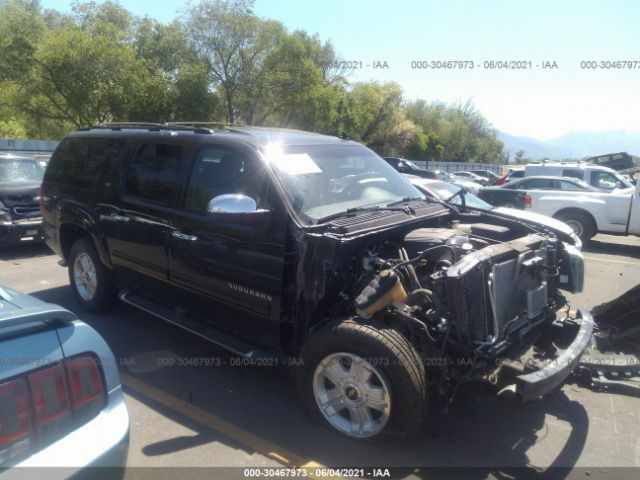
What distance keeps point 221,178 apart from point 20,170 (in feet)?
25.2

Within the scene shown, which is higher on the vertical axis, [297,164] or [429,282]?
[297,164]

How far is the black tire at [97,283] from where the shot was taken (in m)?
5.27

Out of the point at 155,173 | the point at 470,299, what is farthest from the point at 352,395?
the point at 155,173

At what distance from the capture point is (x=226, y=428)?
346cm

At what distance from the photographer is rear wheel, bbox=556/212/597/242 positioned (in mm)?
11016

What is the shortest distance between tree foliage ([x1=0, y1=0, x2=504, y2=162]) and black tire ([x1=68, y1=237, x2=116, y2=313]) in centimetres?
2118

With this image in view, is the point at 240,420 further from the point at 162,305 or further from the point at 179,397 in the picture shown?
the point at 162,305

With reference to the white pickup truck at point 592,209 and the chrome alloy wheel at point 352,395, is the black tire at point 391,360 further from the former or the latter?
the white pickup truck at point 592,209

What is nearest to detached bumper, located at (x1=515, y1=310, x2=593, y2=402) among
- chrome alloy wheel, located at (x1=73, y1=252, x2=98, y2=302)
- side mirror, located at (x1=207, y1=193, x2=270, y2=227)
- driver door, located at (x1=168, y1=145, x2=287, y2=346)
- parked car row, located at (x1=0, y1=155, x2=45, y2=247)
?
driver door, located at (x1=168, y1=145, x2=287, y2=346)

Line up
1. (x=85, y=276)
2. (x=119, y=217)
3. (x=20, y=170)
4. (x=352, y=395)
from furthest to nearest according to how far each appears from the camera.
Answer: (x=20, y=170), (x=85, y=276), (x=119, y=217), (x=352, y=395)

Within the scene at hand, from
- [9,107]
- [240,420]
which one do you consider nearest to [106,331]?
[240,420]

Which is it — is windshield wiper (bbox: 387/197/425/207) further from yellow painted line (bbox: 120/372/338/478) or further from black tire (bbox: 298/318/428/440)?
yellow painted line (bbox: 120/372/338/478)

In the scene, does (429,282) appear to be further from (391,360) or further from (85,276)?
(85,276)

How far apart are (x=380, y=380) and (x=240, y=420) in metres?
1.12
